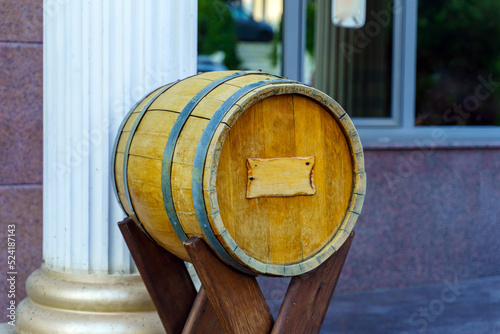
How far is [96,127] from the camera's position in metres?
2.65

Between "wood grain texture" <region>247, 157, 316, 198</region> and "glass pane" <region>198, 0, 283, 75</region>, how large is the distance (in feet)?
15.6

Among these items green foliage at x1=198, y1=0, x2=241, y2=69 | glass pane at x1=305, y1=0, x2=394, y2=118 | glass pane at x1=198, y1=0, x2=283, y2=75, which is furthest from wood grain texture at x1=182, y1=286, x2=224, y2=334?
green foliage at x1=198, y1=0, x2=241, y2=69

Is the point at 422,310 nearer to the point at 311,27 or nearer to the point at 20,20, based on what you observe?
the point at 311,27

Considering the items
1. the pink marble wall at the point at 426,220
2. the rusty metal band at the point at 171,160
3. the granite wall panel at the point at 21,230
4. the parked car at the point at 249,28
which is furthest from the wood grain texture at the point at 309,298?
the parked car at the point at 249,28

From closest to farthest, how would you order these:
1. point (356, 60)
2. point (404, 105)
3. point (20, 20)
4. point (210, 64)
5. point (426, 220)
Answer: point (20, 20) → point (426, 220) → point (404, 105) → point (356, 60) → point (210, 64)

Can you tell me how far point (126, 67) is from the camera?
8.71 feet

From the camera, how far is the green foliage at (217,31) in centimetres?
799

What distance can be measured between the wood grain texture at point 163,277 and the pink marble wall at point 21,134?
4.59 ft

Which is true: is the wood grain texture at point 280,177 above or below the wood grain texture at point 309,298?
above

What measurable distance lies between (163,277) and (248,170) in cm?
66

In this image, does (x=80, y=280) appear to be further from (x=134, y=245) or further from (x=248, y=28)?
(x=248, y=28)

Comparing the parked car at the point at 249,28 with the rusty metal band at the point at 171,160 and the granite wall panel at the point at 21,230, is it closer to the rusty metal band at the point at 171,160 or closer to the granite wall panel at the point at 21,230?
the granite wall panel at the point at 21,230

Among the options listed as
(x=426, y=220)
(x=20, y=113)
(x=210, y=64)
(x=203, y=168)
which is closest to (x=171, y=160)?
(x=203, y=168)

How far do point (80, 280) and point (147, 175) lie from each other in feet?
2.66
